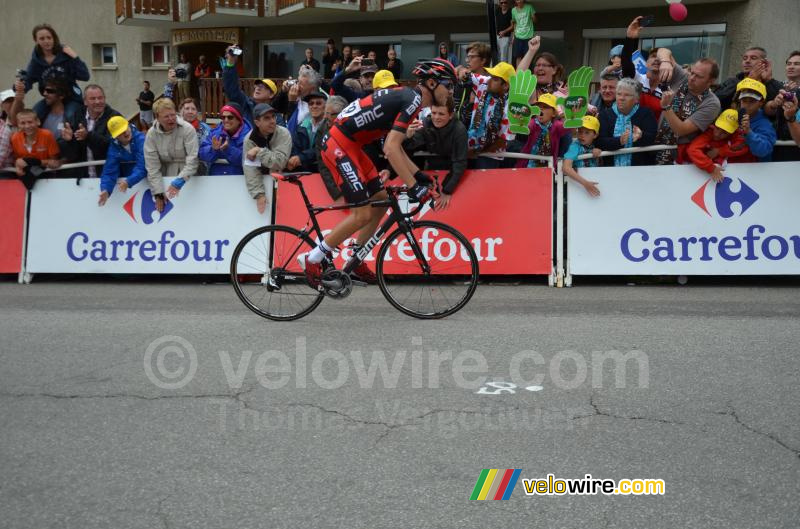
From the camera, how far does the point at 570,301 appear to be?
7.52 meters

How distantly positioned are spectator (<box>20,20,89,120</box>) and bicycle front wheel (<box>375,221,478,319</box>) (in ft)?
19.4

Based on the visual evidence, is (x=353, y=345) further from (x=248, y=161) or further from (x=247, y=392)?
(x=248, y=161)

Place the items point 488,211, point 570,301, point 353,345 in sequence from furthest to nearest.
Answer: point 488,211 < point 570,301 < point 353,345

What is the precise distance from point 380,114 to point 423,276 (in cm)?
145

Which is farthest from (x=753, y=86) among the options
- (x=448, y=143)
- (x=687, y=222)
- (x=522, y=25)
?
(x=522, y=25)

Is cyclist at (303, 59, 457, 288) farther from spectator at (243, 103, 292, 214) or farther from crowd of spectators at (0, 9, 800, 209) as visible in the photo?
spectator at (243, 103, 292, 214)

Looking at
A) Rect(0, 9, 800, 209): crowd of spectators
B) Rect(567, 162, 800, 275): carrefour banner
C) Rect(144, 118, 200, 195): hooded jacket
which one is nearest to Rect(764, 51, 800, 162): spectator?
Rect(0, 9, 800, 209): crowd of spectators

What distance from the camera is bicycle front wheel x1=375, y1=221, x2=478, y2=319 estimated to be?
6734mm

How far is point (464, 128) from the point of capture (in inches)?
324

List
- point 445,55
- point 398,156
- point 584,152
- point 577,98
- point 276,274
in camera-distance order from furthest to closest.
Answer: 1. point 445,55
2. point 584,152
3. point 577,98
4. point 276,274
5. point 398,156

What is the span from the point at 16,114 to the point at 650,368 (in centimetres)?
856

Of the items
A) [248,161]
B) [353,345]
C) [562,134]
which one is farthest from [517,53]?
[353,345]

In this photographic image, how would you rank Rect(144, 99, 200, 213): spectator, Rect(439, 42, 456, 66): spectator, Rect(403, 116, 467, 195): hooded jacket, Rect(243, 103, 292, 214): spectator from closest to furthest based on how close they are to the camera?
Rect(403, 116, 467, 195): hooded jacket, Rect(243, 103, 292, 214): spectator, Rect(144, 99, 200, 213): spectator, Rect(439, 42, 456, 66): spectator

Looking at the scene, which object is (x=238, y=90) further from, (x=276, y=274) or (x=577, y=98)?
(x=577, y=98)
